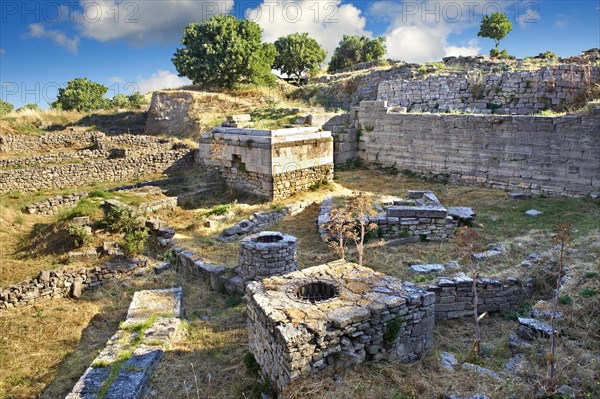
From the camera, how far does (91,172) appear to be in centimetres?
1750

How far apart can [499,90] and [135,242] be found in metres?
13.9

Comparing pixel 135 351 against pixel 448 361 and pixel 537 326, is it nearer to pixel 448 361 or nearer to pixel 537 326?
pixel 448 361

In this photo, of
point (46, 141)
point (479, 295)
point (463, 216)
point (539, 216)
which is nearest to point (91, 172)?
point (46, 141)

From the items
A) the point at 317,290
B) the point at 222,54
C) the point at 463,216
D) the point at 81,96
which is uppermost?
the point at 222,54

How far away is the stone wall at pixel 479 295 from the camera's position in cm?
672

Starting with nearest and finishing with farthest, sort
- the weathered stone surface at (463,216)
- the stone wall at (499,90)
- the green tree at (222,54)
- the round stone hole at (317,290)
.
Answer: the round stone hole at (317,290) → the weathered stone surface at (463,216) → the stone wall at (499,90) → the green tree at (222,54)

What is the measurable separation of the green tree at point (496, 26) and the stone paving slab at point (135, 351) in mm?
34454

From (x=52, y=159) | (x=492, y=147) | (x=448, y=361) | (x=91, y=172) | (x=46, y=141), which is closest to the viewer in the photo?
(x=448, y=361)

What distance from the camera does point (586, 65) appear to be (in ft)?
47.3

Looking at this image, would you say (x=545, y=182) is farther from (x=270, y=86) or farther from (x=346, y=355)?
(x=270, y=86)

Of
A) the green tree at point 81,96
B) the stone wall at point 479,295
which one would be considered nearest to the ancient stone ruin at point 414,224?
the stone wall at point 479,295

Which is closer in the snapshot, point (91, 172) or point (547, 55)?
point (91, 172)

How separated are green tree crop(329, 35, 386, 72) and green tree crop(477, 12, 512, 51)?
35.7 feet

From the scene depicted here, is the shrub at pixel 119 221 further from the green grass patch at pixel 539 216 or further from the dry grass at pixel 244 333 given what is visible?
the green grass patch at pixel 539 216
